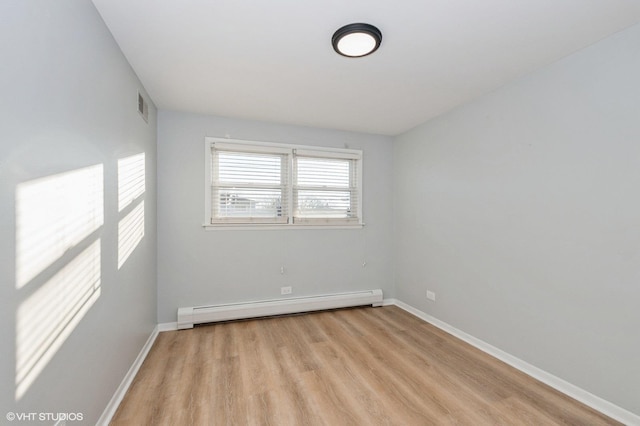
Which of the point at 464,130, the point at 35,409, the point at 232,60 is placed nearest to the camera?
the point at 35,409

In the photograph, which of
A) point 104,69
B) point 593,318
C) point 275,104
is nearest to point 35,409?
point 104,69

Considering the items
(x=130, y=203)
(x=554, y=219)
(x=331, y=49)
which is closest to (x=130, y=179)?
(x=130, y=203)

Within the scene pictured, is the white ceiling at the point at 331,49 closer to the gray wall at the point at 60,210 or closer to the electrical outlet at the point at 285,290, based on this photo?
the gray wall at the point at 60,210

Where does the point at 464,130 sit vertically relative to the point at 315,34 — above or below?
below

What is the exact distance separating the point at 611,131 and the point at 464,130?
1.27 m

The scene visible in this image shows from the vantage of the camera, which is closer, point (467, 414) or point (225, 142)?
point (467, 414)

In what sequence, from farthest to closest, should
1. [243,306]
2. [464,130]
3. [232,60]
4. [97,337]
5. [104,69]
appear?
[243,306] → [464,130] → [232,60] → [104,69] → [97,337]

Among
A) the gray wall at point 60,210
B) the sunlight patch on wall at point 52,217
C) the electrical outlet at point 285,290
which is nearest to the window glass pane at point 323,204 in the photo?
the electrical outlet at point 285,290

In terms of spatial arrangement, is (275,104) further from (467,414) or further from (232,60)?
(467,414)

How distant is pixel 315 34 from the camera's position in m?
1.86

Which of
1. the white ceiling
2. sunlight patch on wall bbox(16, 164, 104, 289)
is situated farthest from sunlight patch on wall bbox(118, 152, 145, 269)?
the white ceiling

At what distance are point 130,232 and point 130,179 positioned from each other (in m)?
0.44

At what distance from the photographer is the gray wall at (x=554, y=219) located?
70.7 inches
